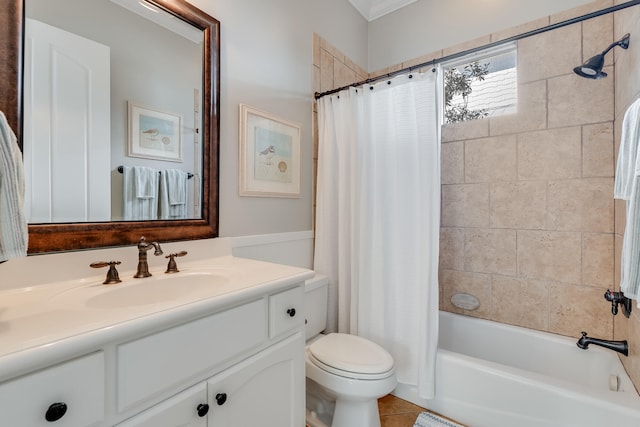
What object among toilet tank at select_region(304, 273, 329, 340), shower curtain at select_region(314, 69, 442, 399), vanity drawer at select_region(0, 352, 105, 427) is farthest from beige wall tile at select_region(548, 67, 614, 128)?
vanity drawer at select_region(0, 352, 105, 427)

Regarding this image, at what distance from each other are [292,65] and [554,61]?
1615 millimetres

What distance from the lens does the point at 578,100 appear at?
5.48ft

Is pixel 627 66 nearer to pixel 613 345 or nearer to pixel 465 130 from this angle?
pixel 465 130

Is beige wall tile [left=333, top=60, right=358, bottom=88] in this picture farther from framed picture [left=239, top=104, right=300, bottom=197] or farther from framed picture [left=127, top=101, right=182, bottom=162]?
framed picture [left=127, top=101, right=182, bottom=162]

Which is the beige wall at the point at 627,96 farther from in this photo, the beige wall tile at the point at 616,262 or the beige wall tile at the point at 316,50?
the beige wall tile at the point at 316,50

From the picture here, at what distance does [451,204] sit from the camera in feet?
6.91

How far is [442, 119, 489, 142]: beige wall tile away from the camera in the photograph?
1.97 meters

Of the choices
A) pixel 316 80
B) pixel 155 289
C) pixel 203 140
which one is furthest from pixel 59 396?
pixel 316 80

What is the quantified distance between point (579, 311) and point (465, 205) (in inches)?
34.9

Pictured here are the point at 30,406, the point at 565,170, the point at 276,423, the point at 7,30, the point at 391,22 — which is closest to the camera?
the point at 30,406

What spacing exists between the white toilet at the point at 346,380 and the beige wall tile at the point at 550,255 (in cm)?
117

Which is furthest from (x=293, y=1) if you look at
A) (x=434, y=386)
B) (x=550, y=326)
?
(x=550, y=326)

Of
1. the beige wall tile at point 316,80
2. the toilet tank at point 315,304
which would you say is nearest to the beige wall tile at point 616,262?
the toilet tank at point 315,304

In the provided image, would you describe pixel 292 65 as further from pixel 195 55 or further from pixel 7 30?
pixel 7 30
